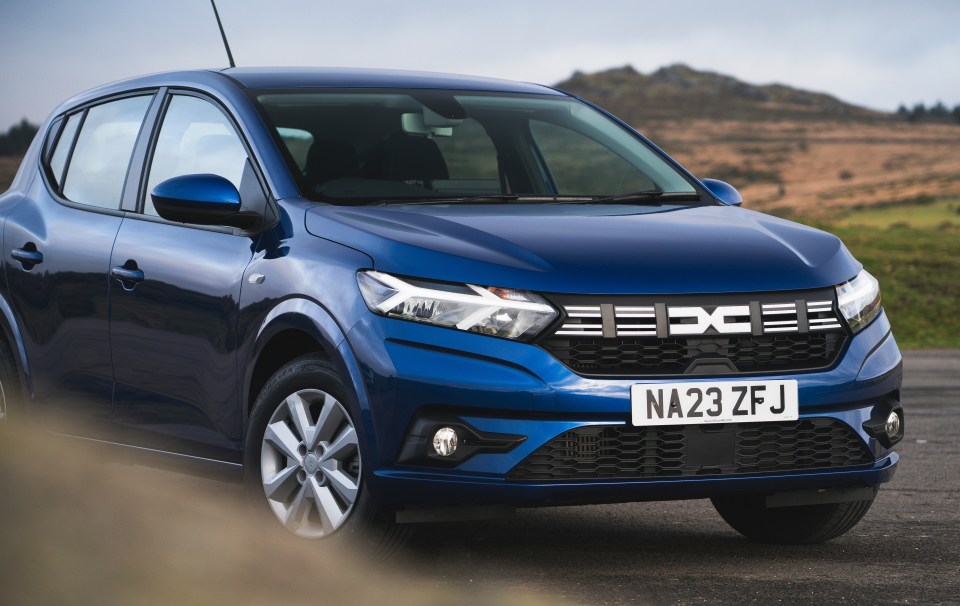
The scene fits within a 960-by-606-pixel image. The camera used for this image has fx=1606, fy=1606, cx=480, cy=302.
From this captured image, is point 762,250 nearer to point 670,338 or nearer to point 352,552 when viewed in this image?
point 670,338

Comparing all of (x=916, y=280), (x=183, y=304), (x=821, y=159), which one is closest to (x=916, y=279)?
(x=916, y=280)

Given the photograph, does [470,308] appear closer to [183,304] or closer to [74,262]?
[183,304]

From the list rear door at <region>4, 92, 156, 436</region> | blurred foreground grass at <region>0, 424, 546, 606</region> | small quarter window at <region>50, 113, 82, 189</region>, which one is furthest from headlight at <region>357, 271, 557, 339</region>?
small quarter window at <region>50, 113, 82, 189</region>

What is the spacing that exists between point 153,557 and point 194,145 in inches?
92.3

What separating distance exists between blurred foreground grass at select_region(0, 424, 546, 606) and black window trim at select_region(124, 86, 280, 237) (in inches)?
39.0

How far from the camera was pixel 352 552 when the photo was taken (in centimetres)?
515

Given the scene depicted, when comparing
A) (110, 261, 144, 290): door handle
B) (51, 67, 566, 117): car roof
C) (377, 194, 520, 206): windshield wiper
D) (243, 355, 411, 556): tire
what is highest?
(51, 67, 566, 117): car roof

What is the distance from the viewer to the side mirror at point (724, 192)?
6.64m

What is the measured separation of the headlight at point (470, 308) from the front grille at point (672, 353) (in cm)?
10

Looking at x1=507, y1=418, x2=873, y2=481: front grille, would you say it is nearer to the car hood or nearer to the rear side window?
the car hood

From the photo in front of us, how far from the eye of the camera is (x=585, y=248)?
5145mm

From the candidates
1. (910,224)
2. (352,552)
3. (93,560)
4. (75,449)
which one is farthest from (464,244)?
(910,224)

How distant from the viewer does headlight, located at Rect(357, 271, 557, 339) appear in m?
4.91

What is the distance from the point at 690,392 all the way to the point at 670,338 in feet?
0.59
